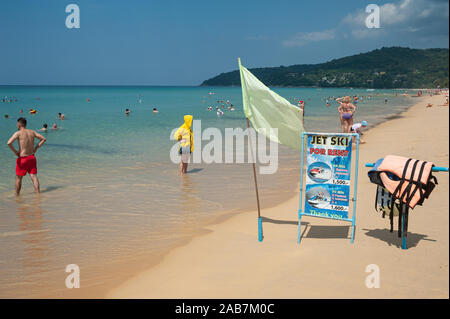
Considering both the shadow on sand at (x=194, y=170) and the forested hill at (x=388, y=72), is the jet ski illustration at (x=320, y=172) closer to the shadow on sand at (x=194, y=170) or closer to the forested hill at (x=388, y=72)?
the shadow on sand at (x=194, y=170)

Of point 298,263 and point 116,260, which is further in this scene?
point 116,260

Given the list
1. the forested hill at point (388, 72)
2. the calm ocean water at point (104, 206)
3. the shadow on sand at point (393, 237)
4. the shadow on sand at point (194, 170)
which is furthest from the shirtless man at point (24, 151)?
the forested hill at point (388, 72)

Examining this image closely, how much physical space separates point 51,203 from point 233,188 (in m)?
4.46

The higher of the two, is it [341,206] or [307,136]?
[307,136]

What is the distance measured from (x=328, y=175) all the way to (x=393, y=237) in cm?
143

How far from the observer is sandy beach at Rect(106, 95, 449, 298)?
14.7 feet

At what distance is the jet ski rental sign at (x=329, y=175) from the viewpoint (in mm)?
5641

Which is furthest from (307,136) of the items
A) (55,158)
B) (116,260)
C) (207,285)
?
(55,158)

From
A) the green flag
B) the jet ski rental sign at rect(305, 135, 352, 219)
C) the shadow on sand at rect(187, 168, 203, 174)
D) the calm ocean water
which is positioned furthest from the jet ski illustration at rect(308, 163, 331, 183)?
the shadow on sand at rect(187, 168, 203, 174)

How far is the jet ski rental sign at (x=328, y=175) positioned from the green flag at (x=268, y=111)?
402 mm

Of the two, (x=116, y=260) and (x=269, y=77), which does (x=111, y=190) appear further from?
(x=269, y=77)

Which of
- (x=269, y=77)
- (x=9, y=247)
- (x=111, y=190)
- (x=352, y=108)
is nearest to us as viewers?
(x=9, y=247)

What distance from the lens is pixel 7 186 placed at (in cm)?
1084
